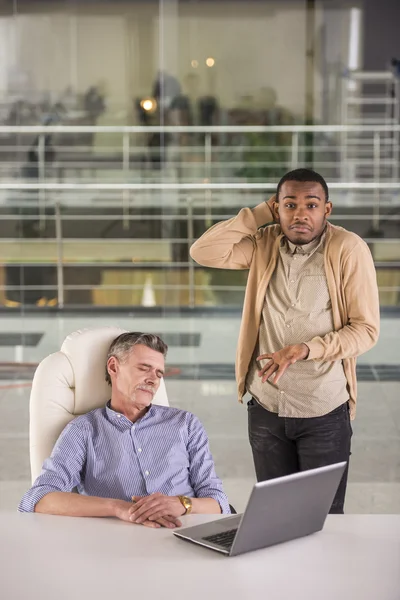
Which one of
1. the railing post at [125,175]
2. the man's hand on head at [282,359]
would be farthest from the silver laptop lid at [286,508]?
the railing post at [125,175]

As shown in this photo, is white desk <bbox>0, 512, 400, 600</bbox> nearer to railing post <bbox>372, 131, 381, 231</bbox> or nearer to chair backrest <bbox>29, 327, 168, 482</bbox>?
chair backrest <bbox>29, 327, 168, 482</bbox>

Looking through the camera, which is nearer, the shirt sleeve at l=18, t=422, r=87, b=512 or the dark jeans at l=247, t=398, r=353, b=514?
the shirt sleeve at l=18, t=422, r=87, b=512

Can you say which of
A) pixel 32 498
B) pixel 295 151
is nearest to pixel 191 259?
pixel 295 151

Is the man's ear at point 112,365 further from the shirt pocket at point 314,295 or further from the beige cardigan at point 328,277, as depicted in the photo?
the shirt pocket at point 314,295

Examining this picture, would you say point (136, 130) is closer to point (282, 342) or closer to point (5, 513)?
point (282, 342)

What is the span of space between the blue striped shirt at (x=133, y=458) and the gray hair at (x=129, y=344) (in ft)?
0.46

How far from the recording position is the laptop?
173 centimetres

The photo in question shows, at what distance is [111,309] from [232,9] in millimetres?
1756

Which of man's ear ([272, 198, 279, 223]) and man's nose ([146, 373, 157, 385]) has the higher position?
man's ear ([272, 198, 279, 223])

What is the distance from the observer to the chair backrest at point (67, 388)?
7.97ft

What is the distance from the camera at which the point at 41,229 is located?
5.49 metres

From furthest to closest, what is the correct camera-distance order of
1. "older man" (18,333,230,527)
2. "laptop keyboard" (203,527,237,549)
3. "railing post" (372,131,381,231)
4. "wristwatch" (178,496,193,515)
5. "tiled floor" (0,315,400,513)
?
"railing post" (372,131,381,231)
"tiled floor" (0,315,400,513)
"older man" (18,333,230,527)
"wristwatch" (178,496,193,515)
"laptop keyboard" (203,527,237,549)

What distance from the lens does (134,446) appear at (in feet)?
7.79

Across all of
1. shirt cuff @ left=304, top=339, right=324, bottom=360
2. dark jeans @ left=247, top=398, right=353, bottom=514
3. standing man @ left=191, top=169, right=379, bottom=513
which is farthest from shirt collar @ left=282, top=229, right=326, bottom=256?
dark jeans @ left=247, top=398, right=353, bottom=514
